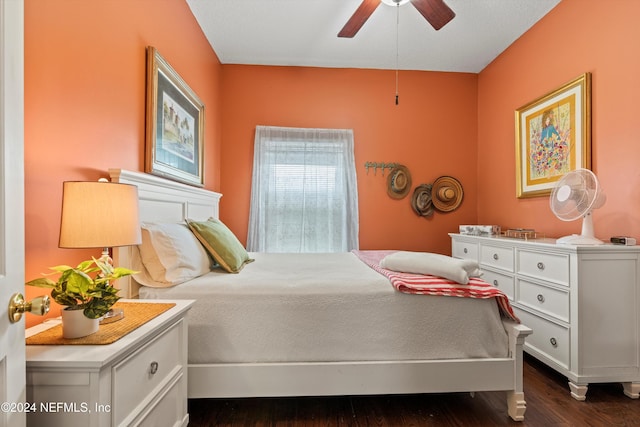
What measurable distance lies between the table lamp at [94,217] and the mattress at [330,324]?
0.47 m

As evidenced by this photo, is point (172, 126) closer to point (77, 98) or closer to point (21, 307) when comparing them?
point (77, 98)

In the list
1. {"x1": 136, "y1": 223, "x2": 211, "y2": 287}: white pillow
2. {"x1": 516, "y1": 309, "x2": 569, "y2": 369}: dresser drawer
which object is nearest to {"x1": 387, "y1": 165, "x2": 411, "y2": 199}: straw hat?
{"x1": 516, "y1": 309, "x2": 569, "y2": 369}: dresser drawer

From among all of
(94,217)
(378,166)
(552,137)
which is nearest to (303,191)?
(378,166)

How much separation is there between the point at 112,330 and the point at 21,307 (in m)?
0.32

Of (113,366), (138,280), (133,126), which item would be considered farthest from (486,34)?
(113,366)

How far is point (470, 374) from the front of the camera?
1.56 m

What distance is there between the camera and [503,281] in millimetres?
2527

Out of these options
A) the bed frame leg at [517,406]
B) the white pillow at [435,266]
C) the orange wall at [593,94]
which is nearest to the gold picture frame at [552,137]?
the orange wall at [593,94]

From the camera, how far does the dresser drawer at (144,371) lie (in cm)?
91

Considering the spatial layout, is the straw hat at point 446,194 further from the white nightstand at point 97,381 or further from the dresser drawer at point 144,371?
the white nightstand at point 97,381

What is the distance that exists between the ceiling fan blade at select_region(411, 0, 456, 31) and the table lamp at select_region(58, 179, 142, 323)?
7.00ft

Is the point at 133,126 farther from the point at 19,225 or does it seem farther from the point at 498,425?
the point at 498,425

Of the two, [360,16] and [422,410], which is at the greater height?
[360,16]

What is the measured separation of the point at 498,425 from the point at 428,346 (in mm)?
526
